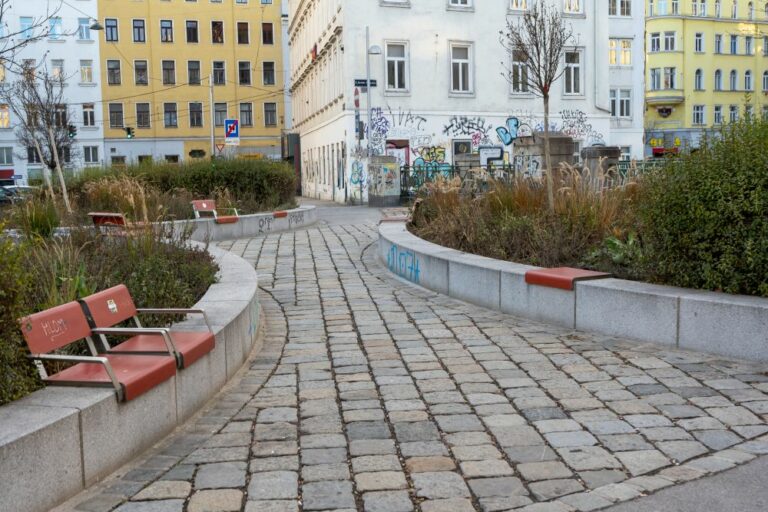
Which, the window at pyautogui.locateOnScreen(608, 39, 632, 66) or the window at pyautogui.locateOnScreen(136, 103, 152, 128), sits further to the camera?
the window at pyautogui.locateOnScreen(136, 103, 152, 128)

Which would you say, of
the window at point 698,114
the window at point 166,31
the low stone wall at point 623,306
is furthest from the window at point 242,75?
the low stone wall at point 623,306

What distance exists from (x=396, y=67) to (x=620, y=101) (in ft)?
72.3

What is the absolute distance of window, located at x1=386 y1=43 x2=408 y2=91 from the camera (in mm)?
36844

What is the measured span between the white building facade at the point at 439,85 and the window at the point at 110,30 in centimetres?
3019

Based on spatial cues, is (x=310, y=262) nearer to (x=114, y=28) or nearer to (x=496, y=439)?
(x=496, y=439)

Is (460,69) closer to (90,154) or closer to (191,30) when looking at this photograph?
(191,30)

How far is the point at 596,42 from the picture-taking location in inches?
1603

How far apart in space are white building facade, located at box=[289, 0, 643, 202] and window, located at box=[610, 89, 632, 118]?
1400 cm

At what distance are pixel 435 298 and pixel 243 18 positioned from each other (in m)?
63.8

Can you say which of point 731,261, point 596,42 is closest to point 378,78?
point 596,42

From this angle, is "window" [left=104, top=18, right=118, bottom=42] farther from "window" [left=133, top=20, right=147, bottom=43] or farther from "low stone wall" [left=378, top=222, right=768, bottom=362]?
"low stone wall" [left=378, top=222, right=768, bottom=362]

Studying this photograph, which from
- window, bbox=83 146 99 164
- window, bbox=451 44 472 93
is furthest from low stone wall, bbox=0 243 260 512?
window, bbox=83 146 99 164

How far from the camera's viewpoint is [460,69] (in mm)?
38312

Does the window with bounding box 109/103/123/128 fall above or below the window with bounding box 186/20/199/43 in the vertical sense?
below
